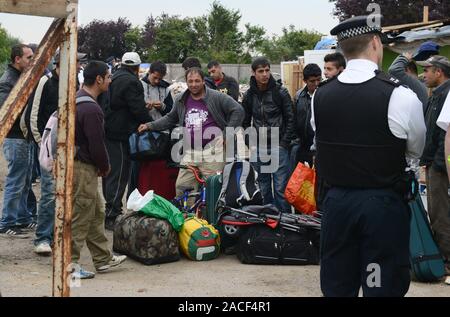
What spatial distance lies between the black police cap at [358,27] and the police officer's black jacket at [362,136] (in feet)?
0.92

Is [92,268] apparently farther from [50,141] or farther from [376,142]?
[376,142]

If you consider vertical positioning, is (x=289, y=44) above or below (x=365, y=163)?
above

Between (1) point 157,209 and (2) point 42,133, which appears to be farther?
(2) point 42,133

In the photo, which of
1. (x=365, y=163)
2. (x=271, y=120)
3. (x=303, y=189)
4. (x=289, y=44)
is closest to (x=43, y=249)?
(x=303, y=189)

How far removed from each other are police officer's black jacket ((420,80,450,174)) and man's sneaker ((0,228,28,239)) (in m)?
4.38

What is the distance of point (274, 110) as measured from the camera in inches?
328

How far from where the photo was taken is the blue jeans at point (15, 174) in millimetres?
7914

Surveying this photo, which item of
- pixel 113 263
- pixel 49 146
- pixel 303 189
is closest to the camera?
pixel 49 146

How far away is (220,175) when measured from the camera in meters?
7.52

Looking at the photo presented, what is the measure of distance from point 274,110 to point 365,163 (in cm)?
454

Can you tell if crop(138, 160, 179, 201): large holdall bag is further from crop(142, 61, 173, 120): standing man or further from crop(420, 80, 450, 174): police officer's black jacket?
crop(420, 80, 450, 174): police officer's black jacket

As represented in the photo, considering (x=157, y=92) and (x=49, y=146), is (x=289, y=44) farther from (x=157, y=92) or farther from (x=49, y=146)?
(x=49, y=146)
